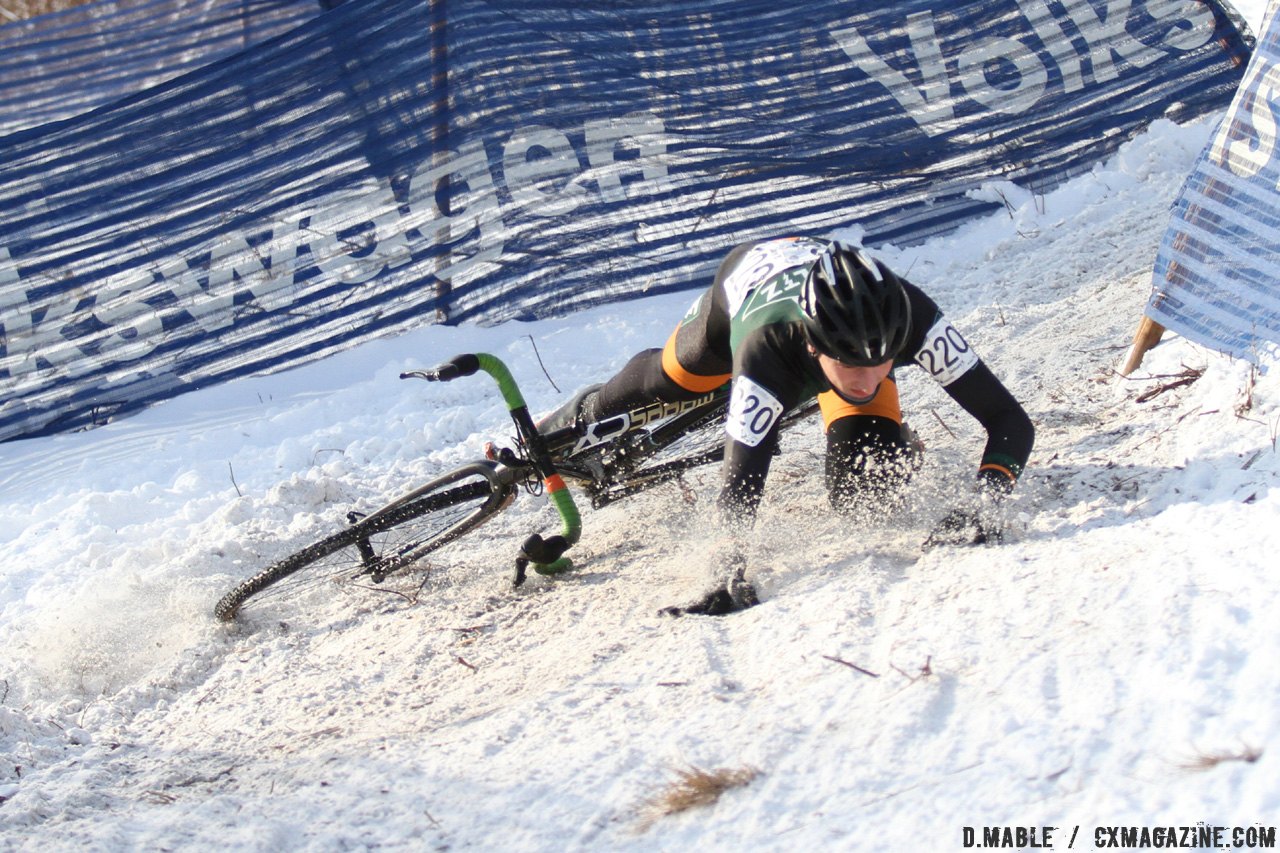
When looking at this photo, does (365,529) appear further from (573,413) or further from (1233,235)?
(1233,235)

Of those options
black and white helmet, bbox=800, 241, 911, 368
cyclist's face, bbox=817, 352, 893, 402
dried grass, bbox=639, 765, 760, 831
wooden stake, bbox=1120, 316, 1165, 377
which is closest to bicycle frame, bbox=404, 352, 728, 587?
cyclist's face, bbox=817, 352, 893, 402

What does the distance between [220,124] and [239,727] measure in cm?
454

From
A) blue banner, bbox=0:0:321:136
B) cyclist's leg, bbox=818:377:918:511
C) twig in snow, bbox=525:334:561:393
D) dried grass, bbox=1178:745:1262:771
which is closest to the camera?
dried grass, bbox=1178:745:1262:771

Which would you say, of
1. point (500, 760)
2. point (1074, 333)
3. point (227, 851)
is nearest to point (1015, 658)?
point (500, 760)

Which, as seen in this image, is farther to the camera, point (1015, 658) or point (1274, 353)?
point (1274, 353)

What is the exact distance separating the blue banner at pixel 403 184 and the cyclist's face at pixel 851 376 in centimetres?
388

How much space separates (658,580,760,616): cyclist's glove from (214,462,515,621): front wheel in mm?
1140

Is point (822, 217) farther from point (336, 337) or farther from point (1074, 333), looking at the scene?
point (336, 337)

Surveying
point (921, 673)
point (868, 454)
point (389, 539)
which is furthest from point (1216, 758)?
point (389, 539)

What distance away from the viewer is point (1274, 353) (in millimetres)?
4387

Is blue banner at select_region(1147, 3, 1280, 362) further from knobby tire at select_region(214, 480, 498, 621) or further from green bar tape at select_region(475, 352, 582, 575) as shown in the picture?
knobby tire at select_region(214, 480, 498, 621)

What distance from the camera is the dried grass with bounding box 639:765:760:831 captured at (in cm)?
272

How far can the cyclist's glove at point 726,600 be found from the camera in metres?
3.71

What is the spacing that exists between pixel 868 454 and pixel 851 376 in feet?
2.06
